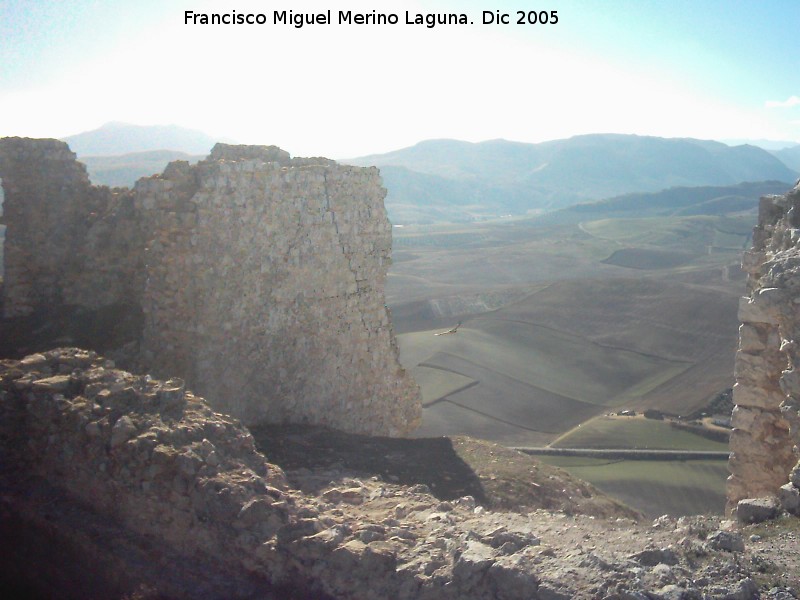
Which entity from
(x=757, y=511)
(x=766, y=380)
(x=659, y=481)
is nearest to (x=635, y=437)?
(x=659, y=481)

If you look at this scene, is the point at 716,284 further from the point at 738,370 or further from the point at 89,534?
the point at 89,534

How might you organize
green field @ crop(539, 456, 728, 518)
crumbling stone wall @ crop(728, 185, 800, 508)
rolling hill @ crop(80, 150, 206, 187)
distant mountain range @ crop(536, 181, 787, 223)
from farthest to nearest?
distant mountain range @ crop(536, 181, 787, 223), rolling hill @ crop(80, 150, 206, 187), green field @ crop(539, 456, 728, 518), crumbling stone wall @ crop(728, 185, 800, 508)

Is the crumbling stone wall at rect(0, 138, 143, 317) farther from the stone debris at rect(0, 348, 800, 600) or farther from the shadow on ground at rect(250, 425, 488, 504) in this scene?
the stone debris at rect(0, 348, 800, 600)

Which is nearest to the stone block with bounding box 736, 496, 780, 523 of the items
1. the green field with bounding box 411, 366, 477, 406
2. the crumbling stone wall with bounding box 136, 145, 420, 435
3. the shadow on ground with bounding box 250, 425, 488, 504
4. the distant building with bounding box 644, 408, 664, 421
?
the shadow on ground with bounding box 250, 425, 488, 504

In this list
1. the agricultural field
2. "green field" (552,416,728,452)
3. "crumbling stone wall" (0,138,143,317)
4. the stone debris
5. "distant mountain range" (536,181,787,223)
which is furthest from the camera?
"distant mountain range" (536,181,787,223)

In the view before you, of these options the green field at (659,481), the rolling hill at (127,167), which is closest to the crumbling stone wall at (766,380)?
the green field at (659,481)

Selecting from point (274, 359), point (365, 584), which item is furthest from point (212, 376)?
point (365, 584)

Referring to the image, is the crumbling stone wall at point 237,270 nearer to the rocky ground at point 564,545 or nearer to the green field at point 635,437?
the rocky ground at point 564,545
